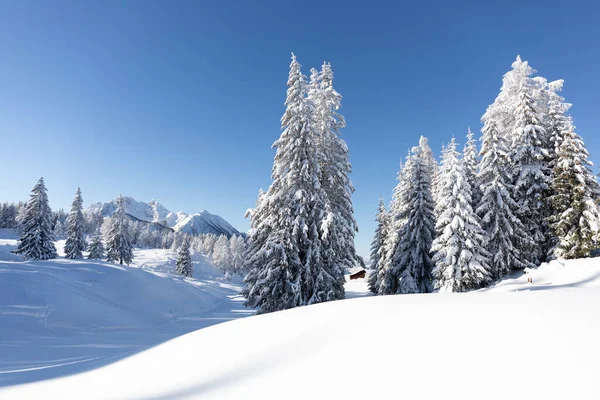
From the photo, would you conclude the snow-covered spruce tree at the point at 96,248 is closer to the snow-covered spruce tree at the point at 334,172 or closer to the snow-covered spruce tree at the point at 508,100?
the snow-covered spruce tree at the point at 334,172

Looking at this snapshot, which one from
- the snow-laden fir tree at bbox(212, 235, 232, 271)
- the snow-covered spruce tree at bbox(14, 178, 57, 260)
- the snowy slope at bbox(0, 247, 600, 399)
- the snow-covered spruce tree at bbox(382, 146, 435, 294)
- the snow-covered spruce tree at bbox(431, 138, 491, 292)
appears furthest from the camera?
the snow-laden fir tree at bbox(212, 235, 232, 271)

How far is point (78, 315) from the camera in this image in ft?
54.8

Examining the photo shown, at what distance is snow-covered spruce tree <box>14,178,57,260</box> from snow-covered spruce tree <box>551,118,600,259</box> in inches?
2167

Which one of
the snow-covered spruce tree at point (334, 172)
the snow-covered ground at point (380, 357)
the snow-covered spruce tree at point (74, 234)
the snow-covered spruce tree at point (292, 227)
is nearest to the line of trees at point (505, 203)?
the snow-covered spruce tree at point (334, 172)

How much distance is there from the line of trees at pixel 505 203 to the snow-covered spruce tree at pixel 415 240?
0.25 ft

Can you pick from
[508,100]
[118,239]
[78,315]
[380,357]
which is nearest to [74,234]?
[118,239]

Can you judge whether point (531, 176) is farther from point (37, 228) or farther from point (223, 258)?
point (223, 258)

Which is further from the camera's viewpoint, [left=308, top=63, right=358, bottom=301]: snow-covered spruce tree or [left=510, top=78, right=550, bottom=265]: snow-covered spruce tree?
[left=510, top=78, right=550, bottom=265]: snow-covered spruce tree

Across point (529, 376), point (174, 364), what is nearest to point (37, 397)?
point (174, 364)

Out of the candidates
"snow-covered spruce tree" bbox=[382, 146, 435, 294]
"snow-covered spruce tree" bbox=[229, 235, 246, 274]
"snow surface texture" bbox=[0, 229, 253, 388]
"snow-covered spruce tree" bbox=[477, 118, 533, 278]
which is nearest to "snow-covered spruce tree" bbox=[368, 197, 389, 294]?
"snow-covered spruce tree" bbox=[382, 146, 435, 294]

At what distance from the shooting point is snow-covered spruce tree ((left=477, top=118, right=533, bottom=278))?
754 inches

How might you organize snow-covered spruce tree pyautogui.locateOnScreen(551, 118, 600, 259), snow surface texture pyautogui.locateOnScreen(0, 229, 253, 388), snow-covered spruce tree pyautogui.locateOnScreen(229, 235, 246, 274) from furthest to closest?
snow-covered spruce tree pyautogui.locateOnScreen(229, 235, 246, 274)
snow-covered spruce tree pyautogui.locateOnScreen(551, 118, 600, 259)
snow surface texture pyautogui.locateOnScreen(0, 229, 253, 388)

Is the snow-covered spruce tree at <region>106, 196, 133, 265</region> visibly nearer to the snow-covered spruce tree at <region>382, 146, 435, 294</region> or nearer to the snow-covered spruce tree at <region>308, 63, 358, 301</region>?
the snow-covered spruce tree at <region>308, 63, 358, 301</region>

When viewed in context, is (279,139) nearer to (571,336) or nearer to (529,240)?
(571,336)
